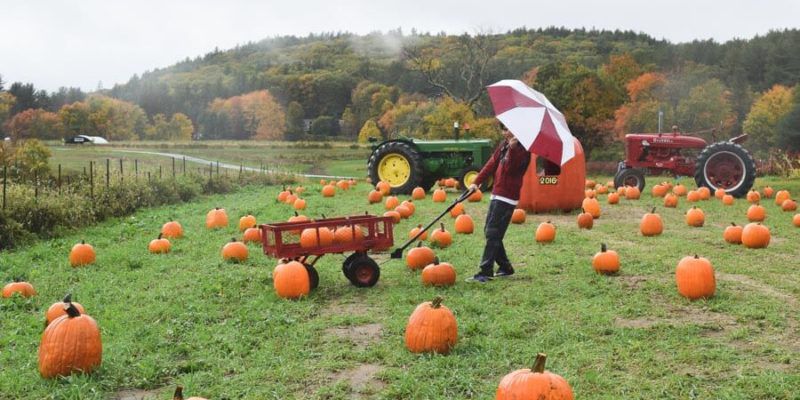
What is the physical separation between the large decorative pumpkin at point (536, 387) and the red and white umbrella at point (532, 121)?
3.69 m

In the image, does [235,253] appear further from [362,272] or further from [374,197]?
[374,197]

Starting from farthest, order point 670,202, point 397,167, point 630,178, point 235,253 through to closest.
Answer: point 397,167
point 630,178
point 670,202
point 235,253

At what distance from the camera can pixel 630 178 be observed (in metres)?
20.0

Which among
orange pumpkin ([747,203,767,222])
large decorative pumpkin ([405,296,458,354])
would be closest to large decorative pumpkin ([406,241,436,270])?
large decorative pumpkin ([405,296,458,354])

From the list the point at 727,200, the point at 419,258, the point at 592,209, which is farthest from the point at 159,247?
the point at 727,200

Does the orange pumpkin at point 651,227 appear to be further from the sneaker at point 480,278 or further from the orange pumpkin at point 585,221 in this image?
the sneaker at point 480,278

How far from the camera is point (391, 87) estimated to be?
4544 centimetres

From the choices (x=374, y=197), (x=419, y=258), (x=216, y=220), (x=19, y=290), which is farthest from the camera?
(x=374, y=197)

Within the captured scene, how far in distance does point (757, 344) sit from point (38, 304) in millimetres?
6253

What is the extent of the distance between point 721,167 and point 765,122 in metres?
28.5

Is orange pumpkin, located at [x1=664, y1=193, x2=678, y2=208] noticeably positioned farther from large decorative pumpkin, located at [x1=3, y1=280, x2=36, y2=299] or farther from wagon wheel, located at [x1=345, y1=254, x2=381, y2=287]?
large decorative pumpkin, located at [x1=3, y1=280, x2=36, y2=299]

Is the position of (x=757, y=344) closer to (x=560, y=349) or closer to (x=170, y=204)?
(x=560, y=349)

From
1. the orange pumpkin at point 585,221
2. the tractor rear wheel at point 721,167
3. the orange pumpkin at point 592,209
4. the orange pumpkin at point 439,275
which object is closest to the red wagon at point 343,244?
the orange pumpkin at point 439,275

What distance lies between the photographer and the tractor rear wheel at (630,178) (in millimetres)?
19797
